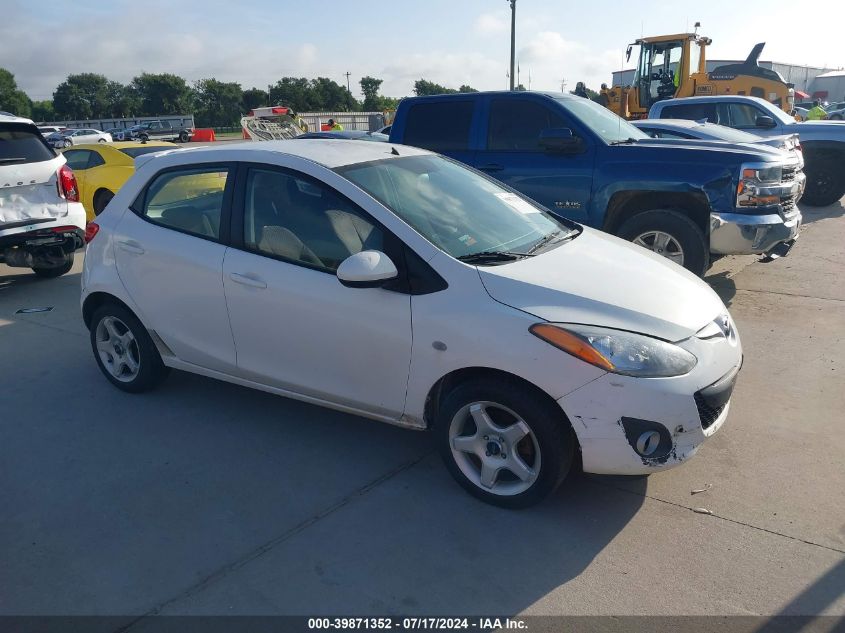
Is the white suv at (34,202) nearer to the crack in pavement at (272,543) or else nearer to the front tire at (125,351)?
the front tire at (125,351)

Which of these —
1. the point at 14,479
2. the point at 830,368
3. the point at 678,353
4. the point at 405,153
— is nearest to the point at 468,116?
the point at 405,153

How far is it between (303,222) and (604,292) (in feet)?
5.41

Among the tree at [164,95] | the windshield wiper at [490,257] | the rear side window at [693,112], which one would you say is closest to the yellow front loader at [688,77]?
the rear side window at [693,112]

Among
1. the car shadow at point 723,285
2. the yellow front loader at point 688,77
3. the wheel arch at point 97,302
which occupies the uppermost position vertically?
the yellow front loader at point 688,77

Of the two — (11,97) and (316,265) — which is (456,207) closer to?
(316,265)

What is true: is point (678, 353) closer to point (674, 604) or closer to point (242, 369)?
point (674, 604)

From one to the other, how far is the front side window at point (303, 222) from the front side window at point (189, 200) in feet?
0.82

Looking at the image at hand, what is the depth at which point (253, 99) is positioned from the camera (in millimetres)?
79562

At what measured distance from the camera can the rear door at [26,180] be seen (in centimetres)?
714

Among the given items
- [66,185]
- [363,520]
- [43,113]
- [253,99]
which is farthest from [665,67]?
[43,113]

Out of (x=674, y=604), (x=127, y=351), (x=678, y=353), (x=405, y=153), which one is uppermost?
(x=405, y=153)

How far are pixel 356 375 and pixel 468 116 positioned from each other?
182 inches

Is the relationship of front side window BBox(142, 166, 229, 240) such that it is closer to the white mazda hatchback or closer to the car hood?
the white mazda hatchback

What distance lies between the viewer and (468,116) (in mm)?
7293
